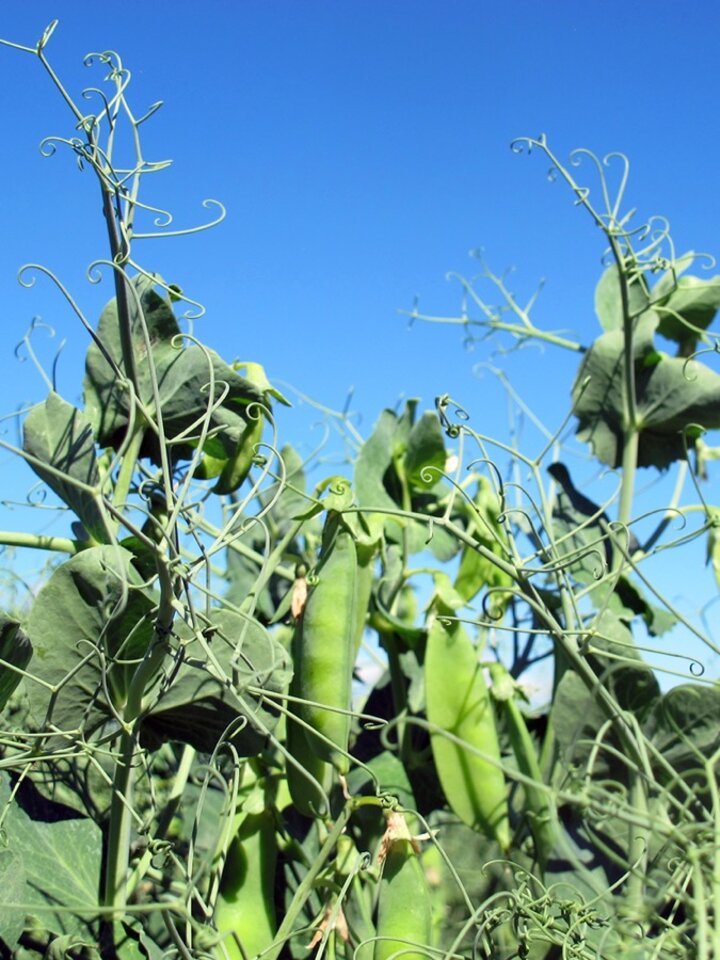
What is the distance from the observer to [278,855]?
3.08 ft

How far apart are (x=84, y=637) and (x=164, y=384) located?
211 millimetres

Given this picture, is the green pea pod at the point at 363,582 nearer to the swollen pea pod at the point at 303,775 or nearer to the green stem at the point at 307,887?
the swollen pea pod at the point at 303,775

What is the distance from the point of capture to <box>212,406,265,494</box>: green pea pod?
0.87m

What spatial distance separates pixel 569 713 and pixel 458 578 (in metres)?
0.28

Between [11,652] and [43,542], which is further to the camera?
[43,542]

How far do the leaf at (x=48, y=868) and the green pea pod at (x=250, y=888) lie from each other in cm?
10

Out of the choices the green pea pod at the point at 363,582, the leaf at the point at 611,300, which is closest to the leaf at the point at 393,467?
the green pea pod at the point at 363,582

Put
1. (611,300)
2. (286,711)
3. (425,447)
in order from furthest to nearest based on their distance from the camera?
(611,300) → (425,447) → (286,711)

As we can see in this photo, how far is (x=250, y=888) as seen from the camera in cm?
82

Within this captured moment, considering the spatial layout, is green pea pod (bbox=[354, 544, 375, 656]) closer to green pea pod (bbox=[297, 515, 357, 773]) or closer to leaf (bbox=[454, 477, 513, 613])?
green pea pod (bbox=[297, 515, 357, 773])

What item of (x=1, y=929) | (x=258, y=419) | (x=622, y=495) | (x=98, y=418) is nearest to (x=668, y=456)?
(x=622, y=495)

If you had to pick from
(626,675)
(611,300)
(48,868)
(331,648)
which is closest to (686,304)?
(611,300)

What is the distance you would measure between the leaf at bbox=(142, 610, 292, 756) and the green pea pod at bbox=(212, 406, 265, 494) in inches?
5.4

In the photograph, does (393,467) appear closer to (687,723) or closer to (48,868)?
(687,723)
